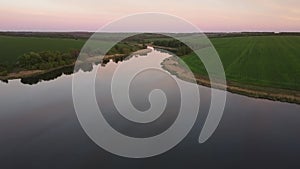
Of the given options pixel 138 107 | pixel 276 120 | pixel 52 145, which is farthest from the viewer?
pixel 138 107

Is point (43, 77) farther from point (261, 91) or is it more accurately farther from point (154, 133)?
point (261, 91)

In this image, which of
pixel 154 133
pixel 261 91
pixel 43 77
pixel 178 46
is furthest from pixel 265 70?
pixel 178 46

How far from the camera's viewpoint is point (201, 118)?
16.3 meters

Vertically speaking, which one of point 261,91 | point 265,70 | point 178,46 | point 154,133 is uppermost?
point 178,46

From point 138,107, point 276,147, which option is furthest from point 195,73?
point 276,147

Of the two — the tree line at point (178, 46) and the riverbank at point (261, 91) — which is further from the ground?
the tree line at point (178, 46)

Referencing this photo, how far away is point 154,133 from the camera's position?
14.3 metres

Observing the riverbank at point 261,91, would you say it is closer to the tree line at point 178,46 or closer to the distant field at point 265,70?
the distant field at point 265,70

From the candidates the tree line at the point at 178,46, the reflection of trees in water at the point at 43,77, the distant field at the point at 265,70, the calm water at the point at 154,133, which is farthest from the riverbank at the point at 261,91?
the tree line at the point at 178,46

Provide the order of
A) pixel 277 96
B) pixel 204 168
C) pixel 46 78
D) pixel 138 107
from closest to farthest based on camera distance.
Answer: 1. pixel 204 168
2. pixel 138 107
3. pixel 277 96
4. pixel 46 78

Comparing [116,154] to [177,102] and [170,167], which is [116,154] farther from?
[177,102]

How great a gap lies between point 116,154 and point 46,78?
65.7 feet

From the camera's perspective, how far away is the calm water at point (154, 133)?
1147 centimetres

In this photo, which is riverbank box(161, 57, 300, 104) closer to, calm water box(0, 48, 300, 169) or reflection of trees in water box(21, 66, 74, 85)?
calm water box(0, 48, 300, 169)
